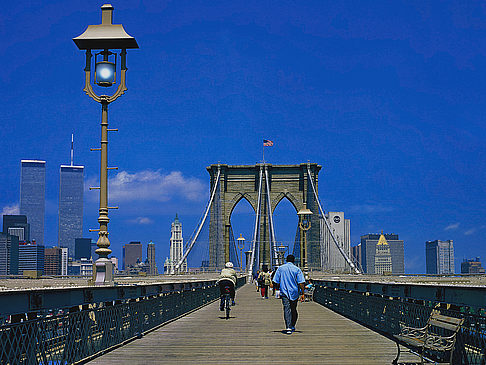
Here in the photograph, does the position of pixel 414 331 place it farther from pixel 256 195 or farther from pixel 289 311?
pixel 256 195

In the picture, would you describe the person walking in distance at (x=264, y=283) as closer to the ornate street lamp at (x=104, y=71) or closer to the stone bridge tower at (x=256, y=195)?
the ornate street lamp at (x=104, y=71)

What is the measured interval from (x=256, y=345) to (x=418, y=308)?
2.69 metres

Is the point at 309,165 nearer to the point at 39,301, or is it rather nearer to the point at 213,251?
the point at 213,251

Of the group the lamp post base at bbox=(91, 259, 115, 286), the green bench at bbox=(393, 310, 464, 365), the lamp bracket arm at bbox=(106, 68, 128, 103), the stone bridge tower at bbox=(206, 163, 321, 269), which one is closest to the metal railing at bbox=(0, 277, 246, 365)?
the lamp post base at bbox=(91, 259, 115, 286)

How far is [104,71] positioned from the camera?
16.6 metres

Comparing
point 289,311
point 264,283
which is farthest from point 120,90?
point 264,283

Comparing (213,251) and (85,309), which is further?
(213,251)

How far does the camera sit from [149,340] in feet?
39.7

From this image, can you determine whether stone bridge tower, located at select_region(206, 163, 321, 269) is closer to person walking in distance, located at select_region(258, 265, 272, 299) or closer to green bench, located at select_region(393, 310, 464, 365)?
person walking in distance, located at select_region(258, 265, 272, 299)

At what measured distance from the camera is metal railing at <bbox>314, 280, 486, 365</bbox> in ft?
25.6

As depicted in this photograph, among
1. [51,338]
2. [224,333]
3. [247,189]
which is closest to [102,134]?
[224,333]

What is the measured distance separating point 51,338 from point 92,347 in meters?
1.70

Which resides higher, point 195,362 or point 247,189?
point 247,189

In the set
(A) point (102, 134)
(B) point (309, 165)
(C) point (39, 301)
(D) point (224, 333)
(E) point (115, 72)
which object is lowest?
(D) point (224, 333)
